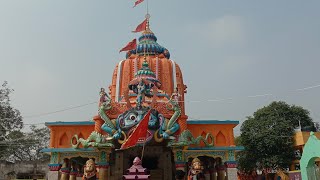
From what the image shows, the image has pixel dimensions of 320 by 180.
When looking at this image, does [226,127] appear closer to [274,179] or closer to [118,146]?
[118,146]

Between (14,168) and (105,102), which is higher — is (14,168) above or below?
below

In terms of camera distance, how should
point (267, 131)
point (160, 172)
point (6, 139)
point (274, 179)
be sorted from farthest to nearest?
1. point (6, 139)
2. point (267, 131)
3. point (274, 179)
4. point (160, 172)

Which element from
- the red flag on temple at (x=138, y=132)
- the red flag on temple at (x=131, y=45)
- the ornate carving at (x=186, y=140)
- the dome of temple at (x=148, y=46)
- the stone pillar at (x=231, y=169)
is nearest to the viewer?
the red flag on temple at (x=138, y=132)

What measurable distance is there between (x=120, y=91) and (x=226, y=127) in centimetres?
881

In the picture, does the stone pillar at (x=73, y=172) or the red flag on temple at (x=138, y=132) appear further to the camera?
the stone pillar at (x=73, y=172)

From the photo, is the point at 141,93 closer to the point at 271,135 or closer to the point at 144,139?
the point at 144,139

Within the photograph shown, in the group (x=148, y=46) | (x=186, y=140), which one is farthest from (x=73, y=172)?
(x=148, y=46)

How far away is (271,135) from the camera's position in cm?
2794

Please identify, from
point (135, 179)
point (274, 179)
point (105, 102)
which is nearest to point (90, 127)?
point (105, 102)

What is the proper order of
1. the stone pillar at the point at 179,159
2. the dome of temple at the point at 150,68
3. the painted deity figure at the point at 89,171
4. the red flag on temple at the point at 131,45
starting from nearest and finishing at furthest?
the painted deity figure at the point at 89,171, the stone pillar at the point at 179,159, the dome of temple at the point at 150,68, the red flag on temple at the point at 131,45

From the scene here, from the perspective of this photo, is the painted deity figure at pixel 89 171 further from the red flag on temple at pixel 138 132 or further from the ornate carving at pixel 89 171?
the red flag on temple at pixel 138 132

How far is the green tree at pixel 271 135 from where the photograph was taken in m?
27.9

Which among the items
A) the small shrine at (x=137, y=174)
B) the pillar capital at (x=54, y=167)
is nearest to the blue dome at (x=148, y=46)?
the pillar capital at (x=54, y=167)

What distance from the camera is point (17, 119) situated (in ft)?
104
